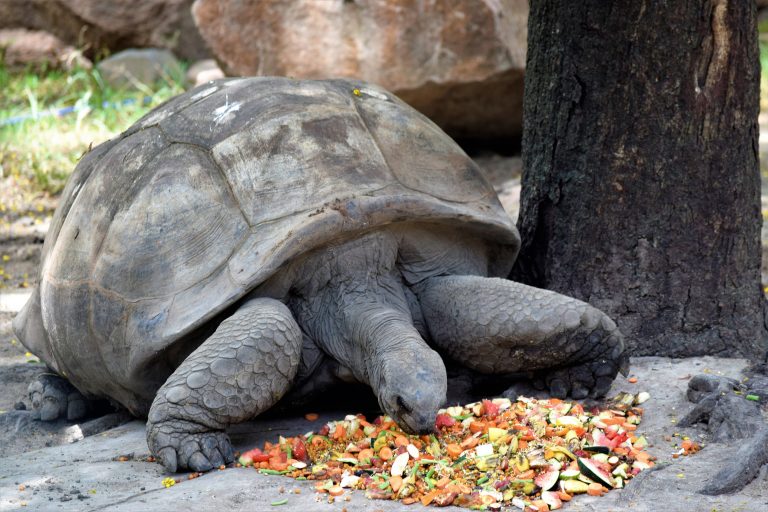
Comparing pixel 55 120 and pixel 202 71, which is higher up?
pixel 202 71

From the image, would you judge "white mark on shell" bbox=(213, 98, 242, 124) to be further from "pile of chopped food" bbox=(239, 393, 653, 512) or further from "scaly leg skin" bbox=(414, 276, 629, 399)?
"pile of chopped food" bbox=(239, 393, 653, 512)

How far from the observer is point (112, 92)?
8656 mm

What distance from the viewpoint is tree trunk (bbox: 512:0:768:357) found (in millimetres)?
3396

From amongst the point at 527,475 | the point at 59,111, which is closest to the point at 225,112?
the point at 527,475

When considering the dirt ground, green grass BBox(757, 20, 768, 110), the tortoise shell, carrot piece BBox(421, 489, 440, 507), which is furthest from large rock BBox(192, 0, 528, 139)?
carrot piece BBox(421, 489, 440, 507)

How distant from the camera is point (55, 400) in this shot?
381 cm

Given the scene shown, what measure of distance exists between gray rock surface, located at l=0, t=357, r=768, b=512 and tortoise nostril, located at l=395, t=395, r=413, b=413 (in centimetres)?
30

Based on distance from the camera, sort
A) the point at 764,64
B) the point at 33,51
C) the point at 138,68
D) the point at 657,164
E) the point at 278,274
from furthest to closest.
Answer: the point at 764,64
the point at 33,51
the point at 138,68
the point at 657,164
the point at 278,274

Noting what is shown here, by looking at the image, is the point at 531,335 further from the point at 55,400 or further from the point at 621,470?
the point at 55,400

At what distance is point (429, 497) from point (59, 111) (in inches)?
255

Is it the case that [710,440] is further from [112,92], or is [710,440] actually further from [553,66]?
[112,92]

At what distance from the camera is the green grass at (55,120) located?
22.3 feet

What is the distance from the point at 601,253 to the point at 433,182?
68 cm

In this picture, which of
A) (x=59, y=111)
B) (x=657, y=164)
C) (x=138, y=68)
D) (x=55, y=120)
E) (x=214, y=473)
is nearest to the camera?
(x=214, y=473)
